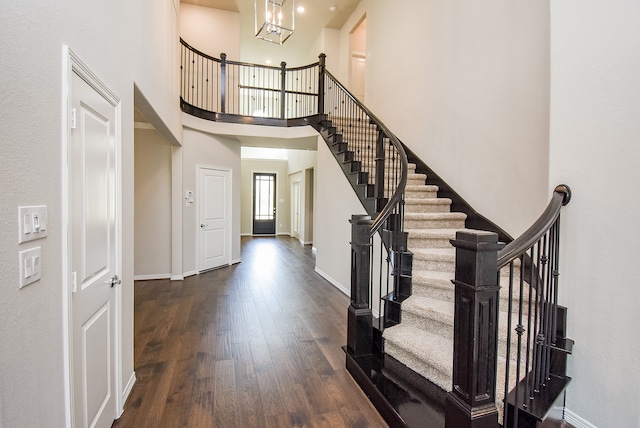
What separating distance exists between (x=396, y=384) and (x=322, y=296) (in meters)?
2.45

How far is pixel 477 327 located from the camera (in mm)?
1492

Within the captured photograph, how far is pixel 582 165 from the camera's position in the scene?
1.92 meters

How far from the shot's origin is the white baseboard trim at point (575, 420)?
6.04ft

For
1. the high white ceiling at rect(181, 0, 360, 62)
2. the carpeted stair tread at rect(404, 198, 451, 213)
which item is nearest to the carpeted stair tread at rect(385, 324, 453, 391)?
the carpeted stair tread at rect(404, 198, 451, 213)

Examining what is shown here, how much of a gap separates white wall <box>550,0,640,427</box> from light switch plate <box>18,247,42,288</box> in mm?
2691

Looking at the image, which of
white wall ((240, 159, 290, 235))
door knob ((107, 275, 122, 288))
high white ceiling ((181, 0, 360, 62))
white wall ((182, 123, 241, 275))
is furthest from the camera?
white wall ((240, 159, 290, 235))

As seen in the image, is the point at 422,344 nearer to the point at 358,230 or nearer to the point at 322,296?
the point at 358,230

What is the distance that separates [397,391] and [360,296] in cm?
76

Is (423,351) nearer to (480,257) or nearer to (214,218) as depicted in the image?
(480,257)

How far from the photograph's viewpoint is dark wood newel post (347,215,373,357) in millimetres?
2666

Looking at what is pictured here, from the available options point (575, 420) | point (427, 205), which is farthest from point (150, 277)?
point (575, 420)

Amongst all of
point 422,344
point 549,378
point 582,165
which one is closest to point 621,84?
point 582,165

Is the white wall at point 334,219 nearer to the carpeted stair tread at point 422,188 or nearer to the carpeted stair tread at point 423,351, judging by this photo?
the carpeted stair tread at point 422,188

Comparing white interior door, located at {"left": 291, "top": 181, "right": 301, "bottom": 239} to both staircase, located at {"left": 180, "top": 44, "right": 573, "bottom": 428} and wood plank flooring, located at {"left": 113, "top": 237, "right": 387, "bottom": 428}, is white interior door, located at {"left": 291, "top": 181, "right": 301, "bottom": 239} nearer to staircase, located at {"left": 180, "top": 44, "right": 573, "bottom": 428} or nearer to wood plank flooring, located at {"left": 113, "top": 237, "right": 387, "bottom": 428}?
wood plank flooring, located at {"left": 113, "top": 237, "right": 387, "bottom": 428}
